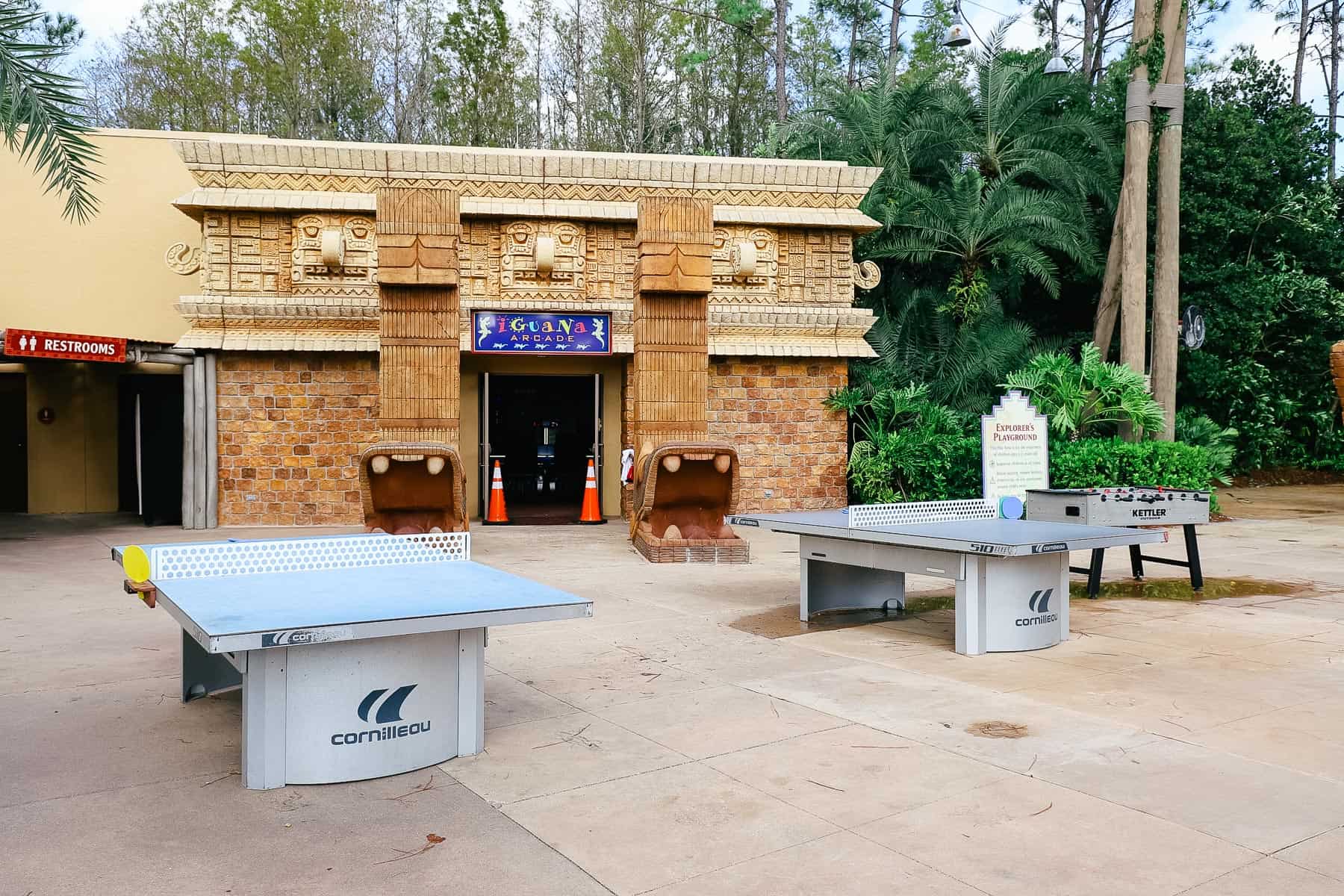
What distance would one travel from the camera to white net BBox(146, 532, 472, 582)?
554cm

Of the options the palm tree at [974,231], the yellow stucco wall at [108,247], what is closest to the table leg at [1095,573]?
the palm tree at [974,231]

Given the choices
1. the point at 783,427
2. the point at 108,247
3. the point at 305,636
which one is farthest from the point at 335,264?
the point at 305,636

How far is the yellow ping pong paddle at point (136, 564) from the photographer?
196 inches

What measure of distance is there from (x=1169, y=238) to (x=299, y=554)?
619 inches

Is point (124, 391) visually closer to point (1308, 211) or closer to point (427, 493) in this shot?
point (427, 493)

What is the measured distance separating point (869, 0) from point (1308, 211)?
16767mm

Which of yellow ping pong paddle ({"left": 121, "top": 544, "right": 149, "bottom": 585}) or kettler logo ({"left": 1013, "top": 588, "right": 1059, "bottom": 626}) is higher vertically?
yellow ping pong paddle ({"left": 121, "top": 544, "right": 149, "bottom": 585})

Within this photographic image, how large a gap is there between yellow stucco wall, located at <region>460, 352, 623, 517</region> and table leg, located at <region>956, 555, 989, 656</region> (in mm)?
10201

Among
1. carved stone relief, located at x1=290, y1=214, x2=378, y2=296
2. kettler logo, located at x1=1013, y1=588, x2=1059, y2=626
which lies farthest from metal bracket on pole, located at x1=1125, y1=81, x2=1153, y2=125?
kettler logo, located at x1=1013, y1=588, x2=1059, y2=626

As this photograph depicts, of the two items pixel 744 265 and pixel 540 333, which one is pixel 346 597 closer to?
pixel 540 333

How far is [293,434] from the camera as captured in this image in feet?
50.1

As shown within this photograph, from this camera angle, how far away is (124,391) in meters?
17.4

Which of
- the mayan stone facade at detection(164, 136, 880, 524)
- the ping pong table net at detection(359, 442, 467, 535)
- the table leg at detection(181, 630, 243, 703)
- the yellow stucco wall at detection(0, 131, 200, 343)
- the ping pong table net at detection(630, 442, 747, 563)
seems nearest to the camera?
the table leg at detection(181, 630, 243, 703)

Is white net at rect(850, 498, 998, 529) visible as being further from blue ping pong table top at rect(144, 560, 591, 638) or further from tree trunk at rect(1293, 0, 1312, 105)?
tree trunk at rect(1293, 0, 1312, 105)
